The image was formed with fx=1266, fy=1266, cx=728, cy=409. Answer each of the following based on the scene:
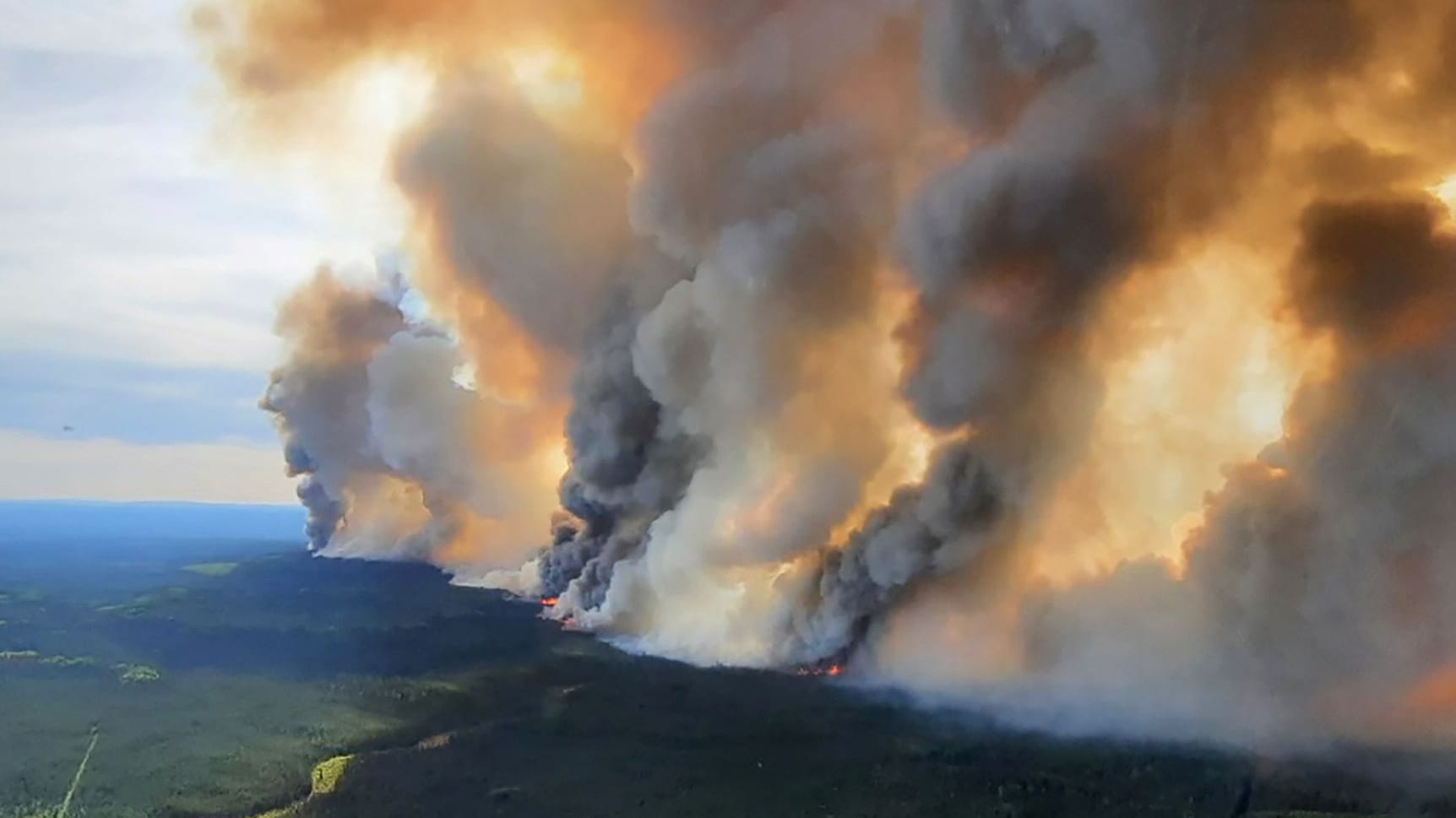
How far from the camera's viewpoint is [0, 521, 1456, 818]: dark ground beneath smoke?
36219 millimetres

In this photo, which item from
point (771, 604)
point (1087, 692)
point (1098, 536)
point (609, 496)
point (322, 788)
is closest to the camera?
point (322, 788)

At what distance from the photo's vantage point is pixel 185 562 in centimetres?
14662

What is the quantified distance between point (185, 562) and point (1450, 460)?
137 meters

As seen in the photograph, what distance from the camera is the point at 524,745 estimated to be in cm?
4469

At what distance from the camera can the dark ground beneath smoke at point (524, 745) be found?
36219mm

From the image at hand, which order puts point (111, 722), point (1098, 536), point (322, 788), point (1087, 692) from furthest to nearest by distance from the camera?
point (1098, 536)
point (111, 722)
point (1087, 692)
point (322, 788)

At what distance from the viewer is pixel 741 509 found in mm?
59562

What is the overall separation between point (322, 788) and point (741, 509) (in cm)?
2476

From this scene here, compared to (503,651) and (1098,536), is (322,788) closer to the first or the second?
(503,651)

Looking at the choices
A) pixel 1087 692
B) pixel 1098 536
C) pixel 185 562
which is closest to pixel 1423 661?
pixel 1087 692

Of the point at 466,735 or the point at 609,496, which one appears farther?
the point at 609,496

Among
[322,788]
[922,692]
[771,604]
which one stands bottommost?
[322,788]

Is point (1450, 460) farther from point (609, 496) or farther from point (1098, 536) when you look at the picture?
point (609, 496)

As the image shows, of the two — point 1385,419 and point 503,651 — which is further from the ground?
point 1385,419
